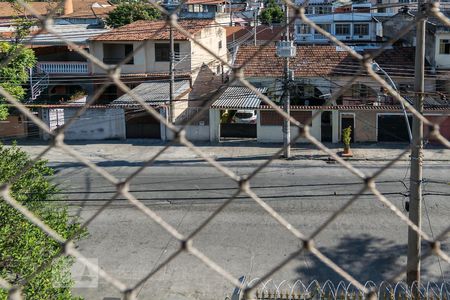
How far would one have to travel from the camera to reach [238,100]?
12836 millimetres

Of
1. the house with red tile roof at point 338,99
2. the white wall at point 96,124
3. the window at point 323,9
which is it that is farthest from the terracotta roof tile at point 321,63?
the window at point 323,9

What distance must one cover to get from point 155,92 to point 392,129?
508cm

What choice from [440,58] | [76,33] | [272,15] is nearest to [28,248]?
[440,58]

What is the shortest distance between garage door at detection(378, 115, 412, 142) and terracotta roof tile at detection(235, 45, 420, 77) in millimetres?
1453

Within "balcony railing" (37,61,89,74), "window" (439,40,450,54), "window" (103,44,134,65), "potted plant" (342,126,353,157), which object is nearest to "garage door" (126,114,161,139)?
"window" (103,44,134,65)

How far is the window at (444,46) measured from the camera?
13.0m

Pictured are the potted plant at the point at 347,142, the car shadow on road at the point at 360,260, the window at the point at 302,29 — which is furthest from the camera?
the window at the point at 302,29

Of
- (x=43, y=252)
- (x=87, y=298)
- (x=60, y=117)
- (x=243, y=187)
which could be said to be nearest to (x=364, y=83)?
(x=60, y=117)

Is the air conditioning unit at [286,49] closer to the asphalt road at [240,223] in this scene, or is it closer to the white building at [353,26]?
the asphalt road at [240,223]

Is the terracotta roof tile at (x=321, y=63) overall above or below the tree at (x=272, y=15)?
below

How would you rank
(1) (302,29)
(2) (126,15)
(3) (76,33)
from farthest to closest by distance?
(1) (302,29) < (2) (126,15) < (3) (76,33)

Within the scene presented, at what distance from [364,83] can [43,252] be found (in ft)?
33.8

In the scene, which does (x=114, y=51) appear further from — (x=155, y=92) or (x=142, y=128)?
(x=142, y=128)

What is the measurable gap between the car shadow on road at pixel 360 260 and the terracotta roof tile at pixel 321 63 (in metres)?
6.84
